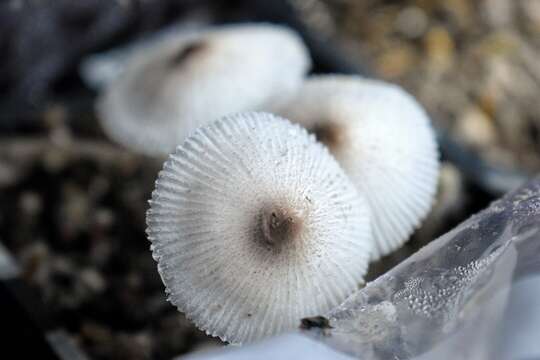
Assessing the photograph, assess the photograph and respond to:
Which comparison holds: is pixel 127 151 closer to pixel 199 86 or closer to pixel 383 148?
pixel 199 86

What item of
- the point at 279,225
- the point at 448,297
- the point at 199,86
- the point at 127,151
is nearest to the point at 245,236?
the point at 279,225

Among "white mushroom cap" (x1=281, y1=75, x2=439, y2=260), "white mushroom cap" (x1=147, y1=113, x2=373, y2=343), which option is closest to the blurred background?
"white mushroom cap" (x1=281, y1=75, x2=439, y2=260)

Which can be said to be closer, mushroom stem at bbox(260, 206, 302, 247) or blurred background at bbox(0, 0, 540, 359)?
mushroom stem at bbox(260, 206, 302, 247)

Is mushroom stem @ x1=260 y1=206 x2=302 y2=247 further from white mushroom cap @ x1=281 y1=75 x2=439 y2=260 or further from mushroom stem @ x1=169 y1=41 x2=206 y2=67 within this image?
mushroom stem @ x1=169 y1=41 x2=206 y2=67

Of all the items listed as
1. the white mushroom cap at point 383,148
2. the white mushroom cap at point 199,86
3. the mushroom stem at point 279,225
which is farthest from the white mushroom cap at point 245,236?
the white mushroom cap at point 199,86

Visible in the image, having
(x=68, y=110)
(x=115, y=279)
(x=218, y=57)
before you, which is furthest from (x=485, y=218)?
(x=68, y=110)

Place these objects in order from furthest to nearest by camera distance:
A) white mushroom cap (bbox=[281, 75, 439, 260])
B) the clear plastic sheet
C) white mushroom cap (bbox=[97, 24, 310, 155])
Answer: white mushroom cap (bbox=[97, 24, 310, 155]) < white mushroom cap (bbox=[281, 75, 439, 260]) < the clear plastic sheet
